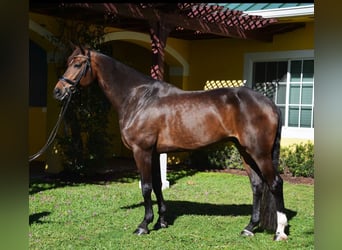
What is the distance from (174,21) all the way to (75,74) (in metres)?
3.37

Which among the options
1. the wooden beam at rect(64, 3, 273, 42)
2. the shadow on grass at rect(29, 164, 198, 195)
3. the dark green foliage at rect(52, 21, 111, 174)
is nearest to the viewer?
the wooden beam at rect(64, 3, 273, 42)

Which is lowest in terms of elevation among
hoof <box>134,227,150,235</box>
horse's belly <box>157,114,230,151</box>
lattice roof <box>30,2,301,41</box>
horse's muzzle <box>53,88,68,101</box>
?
hoof <box>134,227,150,235</box>

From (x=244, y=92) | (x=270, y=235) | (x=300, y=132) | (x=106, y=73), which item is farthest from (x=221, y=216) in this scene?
(x=300, y=132)

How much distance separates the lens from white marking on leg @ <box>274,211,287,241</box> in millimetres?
4141

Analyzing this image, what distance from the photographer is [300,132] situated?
9148 mm

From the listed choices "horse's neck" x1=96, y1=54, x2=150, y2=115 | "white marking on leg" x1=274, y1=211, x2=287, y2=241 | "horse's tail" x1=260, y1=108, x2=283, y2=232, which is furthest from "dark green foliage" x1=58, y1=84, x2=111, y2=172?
"white marking on leg" x1=274, y1=211, x2=287, y2=241

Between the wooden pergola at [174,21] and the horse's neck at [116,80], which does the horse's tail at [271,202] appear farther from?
the wooden pergola at [174,21]

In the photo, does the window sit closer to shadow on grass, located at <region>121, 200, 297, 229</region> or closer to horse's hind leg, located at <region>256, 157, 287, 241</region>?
shadow on grass, located at <region>121, 200, 297, 229</region>

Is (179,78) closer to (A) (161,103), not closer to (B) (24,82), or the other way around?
(A) (161,103)

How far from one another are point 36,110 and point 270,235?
6829mm

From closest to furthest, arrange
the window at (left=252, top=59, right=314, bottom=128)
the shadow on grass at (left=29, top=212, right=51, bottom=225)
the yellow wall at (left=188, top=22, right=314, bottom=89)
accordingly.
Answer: the shadow on grass at (left=29, top=212, right=51, bottom=225)
the window at (left=252, top=59, right=314, bottom=128)
the yellow wall at (left=188, top=22, right=314, bottom=89)

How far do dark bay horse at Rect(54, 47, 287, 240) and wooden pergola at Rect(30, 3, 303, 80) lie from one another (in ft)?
3.96

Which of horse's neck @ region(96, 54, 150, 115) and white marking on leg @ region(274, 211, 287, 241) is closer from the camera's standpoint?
white marking on leg @ region(274, 211, 287, 241)

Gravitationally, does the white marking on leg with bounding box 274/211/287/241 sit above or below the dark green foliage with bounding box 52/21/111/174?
below
